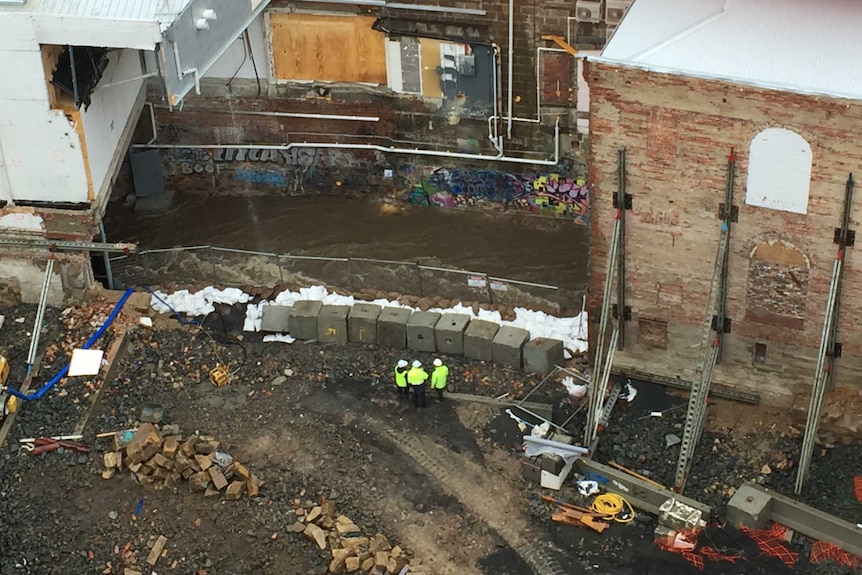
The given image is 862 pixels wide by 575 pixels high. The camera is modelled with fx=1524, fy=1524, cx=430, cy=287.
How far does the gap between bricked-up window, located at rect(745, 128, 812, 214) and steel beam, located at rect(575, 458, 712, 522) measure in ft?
24.0

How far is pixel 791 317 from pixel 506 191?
14780 mm

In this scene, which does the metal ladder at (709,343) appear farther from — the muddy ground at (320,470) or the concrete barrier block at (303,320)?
the concrete barrier block at (303,320)

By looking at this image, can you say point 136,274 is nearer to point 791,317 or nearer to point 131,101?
point 131,101

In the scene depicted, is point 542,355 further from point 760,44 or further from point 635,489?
point 760,44

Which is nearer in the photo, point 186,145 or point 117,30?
point 117,30

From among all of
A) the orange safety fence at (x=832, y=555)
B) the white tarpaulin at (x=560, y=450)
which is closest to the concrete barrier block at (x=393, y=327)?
the white tarpaulin at (x=560, y=450)

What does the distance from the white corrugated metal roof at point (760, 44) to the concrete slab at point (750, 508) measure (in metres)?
9.63

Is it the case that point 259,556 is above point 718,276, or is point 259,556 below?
below

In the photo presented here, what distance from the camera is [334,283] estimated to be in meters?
46.6

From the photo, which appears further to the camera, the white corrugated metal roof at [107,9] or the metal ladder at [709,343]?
the white corrugated metal roof at [107,9]

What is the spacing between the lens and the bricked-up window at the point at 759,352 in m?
39.1

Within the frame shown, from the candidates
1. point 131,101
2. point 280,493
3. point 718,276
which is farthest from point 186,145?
point 718,276

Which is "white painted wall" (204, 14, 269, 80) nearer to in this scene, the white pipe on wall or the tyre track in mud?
the white pipe on wall

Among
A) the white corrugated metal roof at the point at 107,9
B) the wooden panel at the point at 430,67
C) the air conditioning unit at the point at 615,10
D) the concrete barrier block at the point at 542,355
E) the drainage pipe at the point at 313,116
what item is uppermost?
the white corrugated metal roof at the point at 107,9
